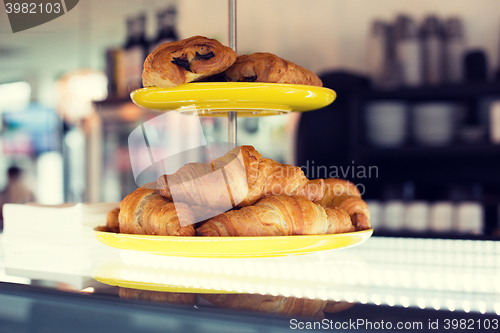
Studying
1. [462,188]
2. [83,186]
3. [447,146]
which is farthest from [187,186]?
[83,186]

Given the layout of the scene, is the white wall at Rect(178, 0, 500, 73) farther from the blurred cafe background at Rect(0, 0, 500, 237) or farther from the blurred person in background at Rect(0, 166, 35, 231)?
Answer: the blurred person in background at Rect(0, 166, 35, 231)

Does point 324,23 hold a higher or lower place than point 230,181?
higher

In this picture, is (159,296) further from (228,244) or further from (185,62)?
(185,62)

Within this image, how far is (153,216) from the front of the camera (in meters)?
0.52

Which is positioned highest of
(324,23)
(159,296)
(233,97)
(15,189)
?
(324,23)

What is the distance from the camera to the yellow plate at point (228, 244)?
1.53 ft

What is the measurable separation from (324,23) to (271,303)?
2.56m

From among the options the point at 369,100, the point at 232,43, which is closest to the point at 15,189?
the point at 369,100

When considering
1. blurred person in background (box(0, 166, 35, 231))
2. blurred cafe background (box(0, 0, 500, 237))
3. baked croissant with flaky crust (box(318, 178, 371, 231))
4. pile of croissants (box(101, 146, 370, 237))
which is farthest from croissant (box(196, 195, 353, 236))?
blurred person in background (box(0, 166, 35, 231))

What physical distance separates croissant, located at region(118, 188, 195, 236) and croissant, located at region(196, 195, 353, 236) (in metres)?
0.02

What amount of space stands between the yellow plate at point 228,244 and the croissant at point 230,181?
0.22ft

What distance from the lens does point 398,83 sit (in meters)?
2.16

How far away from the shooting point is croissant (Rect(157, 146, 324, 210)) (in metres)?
0.51

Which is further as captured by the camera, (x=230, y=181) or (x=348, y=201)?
(x=348, y=201)
